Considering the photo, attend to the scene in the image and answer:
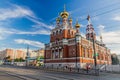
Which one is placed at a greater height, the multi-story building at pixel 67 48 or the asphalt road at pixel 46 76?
the multi-story building at pixel 67 48

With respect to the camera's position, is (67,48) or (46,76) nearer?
(46,76)

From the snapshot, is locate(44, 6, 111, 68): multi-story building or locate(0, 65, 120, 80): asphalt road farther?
locate(44, 6, 111, 68): multi-story building

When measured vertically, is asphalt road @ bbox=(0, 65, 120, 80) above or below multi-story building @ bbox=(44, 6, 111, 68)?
below

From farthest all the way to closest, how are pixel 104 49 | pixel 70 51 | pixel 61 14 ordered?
pixel 104 49 < pixel 61 14 < pixel 70 51

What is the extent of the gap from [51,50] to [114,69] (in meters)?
25.5

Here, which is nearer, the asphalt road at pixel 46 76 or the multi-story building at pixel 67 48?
the asphalt road at pixel 46 76

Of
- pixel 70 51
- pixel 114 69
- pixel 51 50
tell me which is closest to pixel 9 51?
pixel 51 50

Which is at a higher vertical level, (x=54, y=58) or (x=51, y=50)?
(x=51, y=50)

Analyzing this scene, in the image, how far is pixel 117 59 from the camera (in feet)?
287

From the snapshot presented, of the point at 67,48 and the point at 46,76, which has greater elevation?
the point at 67,48

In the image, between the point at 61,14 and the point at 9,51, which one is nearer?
the point at 61,14

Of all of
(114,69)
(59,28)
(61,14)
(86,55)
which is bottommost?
(114,69)

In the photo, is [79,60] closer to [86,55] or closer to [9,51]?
[86,55]

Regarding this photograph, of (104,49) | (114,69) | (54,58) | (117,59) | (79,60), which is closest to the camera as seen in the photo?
(114,69)
